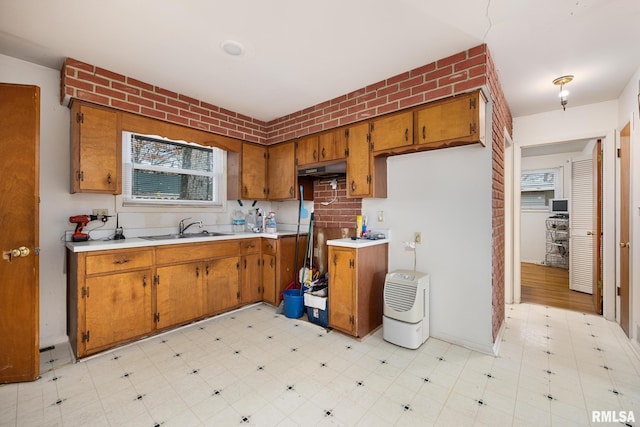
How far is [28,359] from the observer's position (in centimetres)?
194

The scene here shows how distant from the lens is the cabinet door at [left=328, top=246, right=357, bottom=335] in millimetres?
2572

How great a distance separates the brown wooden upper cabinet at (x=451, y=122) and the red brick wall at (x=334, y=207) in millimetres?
1087

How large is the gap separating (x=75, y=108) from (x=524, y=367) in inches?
169

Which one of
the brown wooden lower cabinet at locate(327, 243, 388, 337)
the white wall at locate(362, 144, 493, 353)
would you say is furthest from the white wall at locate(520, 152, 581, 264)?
the brown wooden lower cabinet at locate(327, 243, 388, 337)

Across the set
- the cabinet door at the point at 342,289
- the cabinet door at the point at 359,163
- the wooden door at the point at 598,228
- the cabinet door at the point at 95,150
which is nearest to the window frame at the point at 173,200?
the cabinet door at the point at 95,150

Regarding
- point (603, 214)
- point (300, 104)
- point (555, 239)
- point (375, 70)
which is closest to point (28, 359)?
point (300, 104)

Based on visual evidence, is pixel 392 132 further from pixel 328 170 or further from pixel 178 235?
pixel 178 235

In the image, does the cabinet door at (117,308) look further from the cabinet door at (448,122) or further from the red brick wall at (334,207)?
the cabinet door at (448,122)

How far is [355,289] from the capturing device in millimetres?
2545

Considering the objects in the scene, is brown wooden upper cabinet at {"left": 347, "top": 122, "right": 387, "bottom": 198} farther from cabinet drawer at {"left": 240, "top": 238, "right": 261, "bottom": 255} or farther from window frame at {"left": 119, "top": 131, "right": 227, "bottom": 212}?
window frame at {"left": 119, "top": 131, "right": 227, "bottom": 212}

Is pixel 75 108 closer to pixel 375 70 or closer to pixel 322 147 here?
pixel 322 147

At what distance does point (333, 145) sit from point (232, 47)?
141 cm

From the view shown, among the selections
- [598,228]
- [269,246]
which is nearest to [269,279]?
[269,246]

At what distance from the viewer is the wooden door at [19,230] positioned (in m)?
1.89
